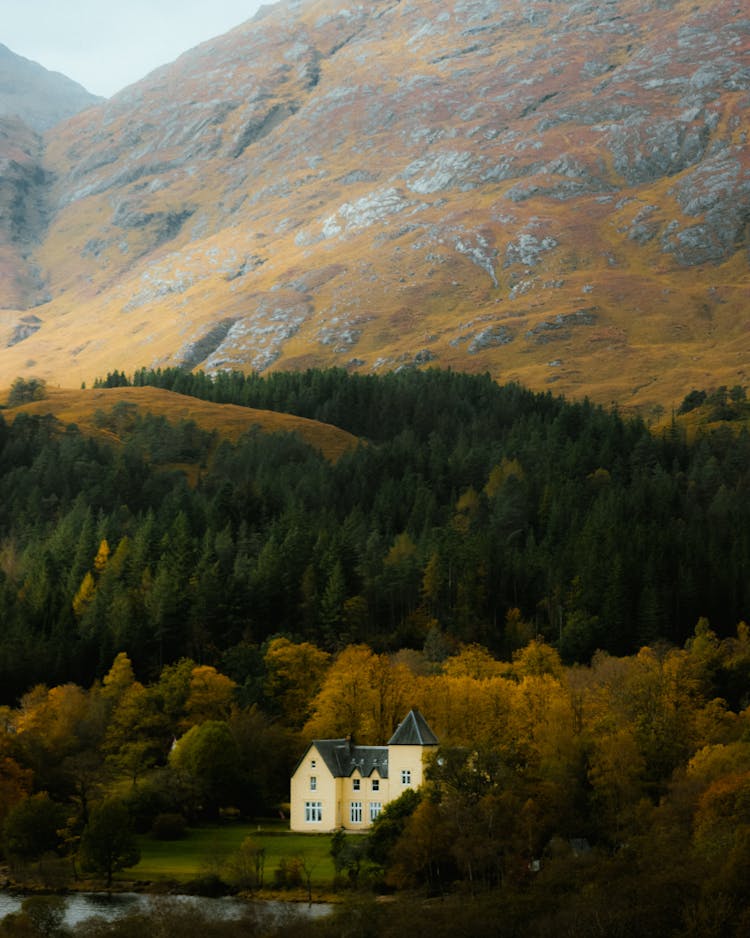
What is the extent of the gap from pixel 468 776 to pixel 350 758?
753 inches

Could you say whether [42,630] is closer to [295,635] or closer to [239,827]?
[295,635]

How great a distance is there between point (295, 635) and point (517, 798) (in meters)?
59.2

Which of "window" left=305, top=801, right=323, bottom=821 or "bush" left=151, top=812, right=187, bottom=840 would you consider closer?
"bush" left=151, top=812, right=187, bottom=840

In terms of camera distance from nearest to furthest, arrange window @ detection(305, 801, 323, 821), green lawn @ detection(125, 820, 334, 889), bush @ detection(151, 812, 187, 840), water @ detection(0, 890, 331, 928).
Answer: water @ detection(0, 890, 331, 928) < green lawn @ detection(125, 820, 334, 889) < bush @ detection(151, 812, 187, 840) < window @ detection(305, 801, 323, 821)

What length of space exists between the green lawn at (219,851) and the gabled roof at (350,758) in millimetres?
5745

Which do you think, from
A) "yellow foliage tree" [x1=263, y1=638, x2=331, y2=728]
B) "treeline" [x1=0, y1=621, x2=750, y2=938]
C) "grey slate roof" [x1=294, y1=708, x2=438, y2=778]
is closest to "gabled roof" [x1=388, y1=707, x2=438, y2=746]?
"grey slate roof" [x1=294, y1=708, x2=438, y2=778]

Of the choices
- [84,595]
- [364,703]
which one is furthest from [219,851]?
[84,595]

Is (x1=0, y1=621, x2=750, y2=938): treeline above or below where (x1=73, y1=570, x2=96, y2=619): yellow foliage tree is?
below

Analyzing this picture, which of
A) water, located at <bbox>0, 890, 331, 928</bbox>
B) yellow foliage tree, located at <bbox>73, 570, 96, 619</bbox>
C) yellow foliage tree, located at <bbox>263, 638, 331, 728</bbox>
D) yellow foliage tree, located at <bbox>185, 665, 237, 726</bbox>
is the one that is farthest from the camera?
yellow foliage tree, located at <bbox>73, 570, 96, 619</bbox>

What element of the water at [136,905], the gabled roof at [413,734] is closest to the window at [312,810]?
the gabled roof at [413,734]

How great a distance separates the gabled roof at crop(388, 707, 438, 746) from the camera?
9806cm

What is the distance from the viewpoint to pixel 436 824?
265 feet

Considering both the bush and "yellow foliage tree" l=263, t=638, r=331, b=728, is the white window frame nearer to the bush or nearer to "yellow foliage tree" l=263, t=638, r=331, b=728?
the bush

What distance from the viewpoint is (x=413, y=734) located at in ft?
323
